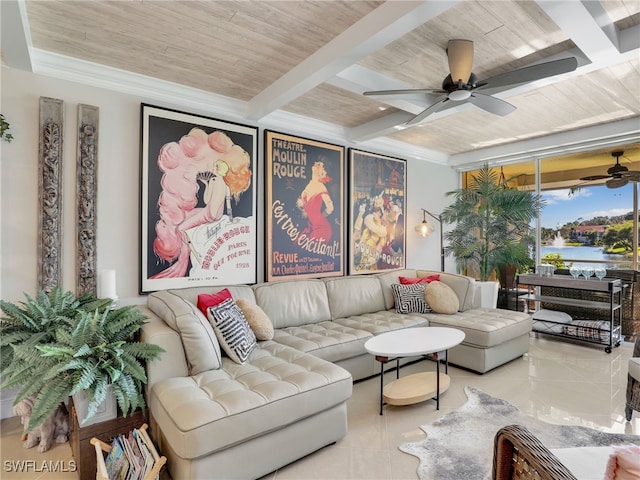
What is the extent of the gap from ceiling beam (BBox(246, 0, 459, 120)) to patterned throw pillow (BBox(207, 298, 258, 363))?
1897 millimetres

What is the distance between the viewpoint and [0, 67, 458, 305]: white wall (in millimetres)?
2588

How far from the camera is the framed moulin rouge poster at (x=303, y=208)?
3.91 metres

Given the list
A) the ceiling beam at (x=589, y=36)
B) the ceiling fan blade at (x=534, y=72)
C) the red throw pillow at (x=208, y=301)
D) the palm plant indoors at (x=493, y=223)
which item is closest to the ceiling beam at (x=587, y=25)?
the ceiling beam at (x=589, y=36)

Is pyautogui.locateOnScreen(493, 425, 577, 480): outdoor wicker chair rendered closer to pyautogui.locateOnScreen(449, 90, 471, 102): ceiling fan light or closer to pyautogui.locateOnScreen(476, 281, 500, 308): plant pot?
pyautogui.locateOnScreen(449, 90, 471, 102): ceiling fan light

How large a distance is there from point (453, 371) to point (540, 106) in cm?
296

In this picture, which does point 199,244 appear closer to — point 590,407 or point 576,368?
point 590,407

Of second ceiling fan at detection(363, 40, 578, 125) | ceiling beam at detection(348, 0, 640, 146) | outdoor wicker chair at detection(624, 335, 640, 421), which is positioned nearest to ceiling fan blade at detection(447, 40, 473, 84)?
second ceiling fan at detection(363, 40, 578, 125)

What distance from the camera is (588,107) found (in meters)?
3.82

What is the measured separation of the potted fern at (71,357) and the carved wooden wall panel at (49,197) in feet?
1.67

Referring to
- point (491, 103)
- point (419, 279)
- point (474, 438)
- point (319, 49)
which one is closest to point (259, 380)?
point (474, 438)

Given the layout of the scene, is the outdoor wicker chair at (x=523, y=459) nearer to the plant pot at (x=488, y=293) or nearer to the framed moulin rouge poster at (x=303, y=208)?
the framed moulin rouge poster at (x=303, y=208)

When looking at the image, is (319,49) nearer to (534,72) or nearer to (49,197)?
(534,72)

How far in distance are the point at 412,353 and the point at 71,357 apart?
6.99ft

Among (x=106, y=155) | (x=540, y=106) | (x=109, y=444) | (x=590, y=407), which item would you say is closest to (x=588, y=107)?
(x=540, y=106)
